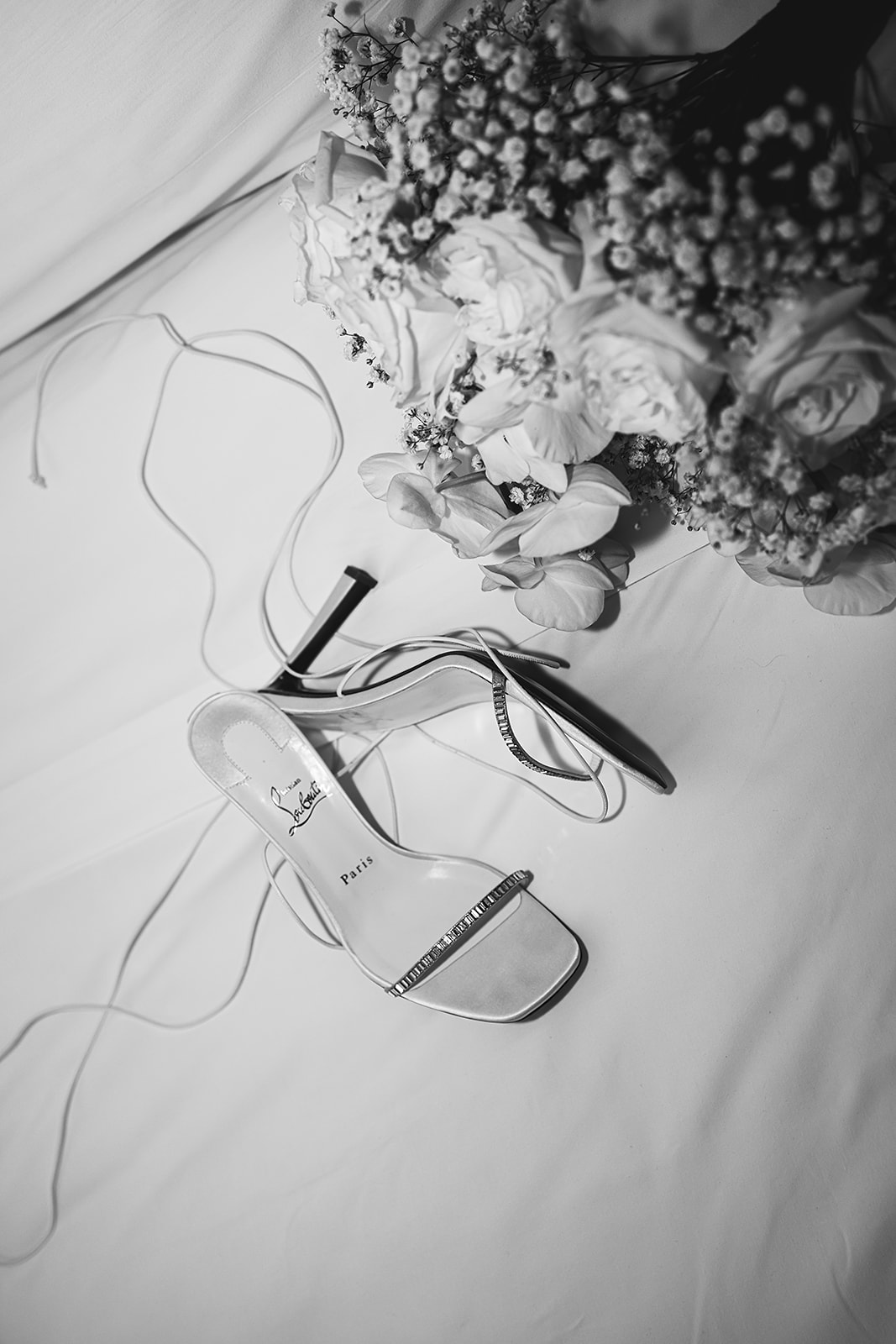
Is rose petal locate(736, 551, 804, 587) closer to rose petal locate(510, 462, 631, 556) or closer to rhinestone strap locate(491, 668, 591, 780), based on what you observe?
rose petal locate(510, 462, 631, 556)

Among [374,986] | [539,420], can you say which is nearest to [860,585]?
[539,420]

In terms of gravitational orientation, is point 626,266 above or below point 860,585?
above

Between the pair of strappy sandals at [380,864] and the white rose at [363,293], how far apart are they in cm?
33

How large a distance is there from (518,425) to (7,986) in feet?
2.73

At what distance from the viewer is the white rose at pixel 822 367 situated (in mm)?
427

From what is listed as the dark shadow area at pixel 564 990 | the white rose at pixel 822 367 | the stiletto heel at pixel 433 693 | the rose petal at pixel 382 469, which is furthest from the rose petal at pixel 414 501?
the dark shadow area at pixel 564 990

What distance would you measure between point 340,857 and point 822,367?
0.67m

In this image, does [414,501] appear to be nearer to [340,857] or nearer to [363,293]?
[363,293]

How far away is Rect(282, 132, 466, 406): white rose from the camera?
512 millimetres

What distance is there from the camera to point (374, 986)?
2.94 feet

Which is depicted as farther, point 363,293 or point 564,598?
point 564,598

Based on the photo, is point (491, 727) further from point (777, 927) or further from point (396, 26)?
point (396, 26)

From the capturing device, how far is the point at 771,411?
464 millimetres
